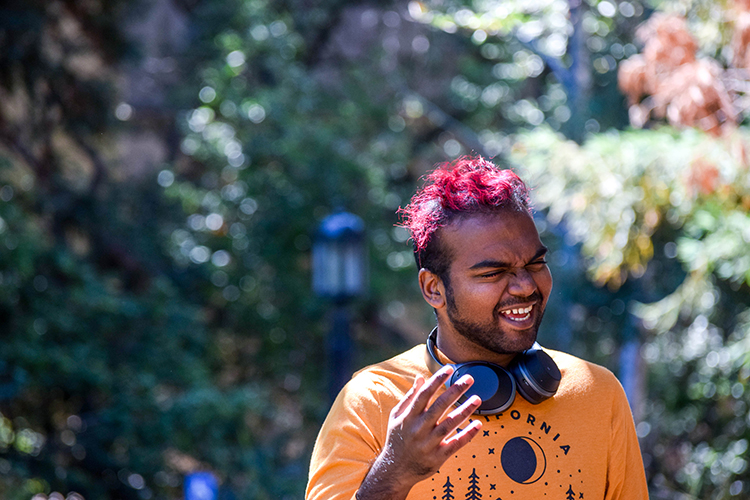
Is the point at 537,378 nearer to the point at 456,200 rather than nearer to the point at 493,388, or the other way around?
the point at 493,388

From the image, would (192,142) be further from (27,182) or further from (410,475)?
(410,475)

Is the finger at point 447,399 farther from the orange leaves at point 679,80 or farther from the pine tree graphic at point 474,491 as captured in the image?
the orange leaves at point 679,80

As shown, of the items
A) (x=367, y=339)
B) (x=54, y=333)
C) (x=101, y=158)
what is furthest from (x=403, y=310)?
(x=54, y=333)

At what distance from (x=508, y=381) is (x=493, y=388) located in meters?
0.05

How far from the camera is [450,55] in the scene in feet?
39.5

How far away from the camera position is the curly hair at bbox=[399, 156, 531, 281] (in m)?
1.58

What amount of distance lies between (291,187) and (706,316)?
16.0 feet

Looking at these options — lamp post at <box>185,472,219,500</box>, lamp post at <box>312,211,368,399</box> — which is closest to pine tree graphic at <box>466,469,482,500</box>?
lamp post at <box>185,472,219,500</box>

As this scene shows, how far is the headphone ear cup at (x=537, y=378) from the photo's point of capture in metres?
1.52

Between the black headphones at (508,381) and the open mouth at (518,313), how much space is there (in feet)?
0.30

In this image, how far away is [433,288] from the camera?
1.64m

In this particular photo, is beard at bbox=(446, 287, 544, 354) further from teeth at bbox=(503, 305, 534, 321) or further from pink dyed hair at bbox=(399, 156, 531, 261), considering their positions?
pink dyed hair at bbox=(399, 156, 531, 261)

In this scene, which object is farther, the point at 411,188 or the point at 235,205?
the point at 411,188

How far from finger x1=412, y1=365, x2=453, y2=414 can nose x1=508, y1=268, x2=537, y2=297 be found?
12.7 inches
